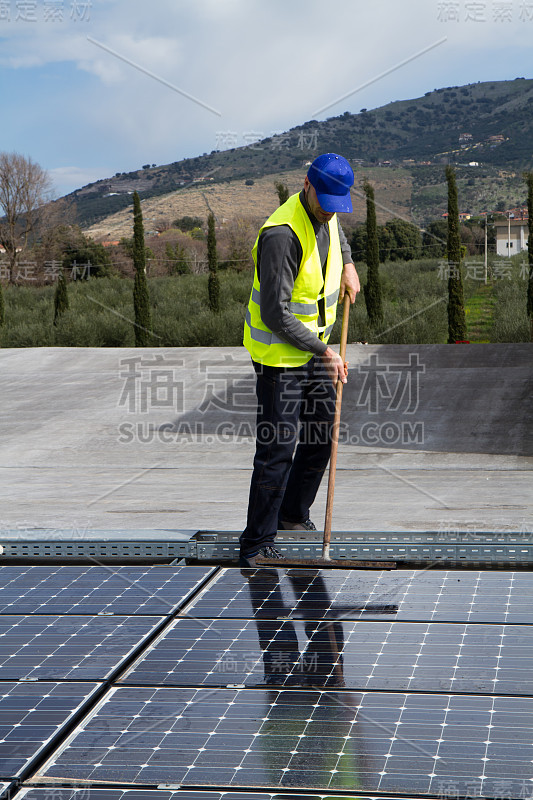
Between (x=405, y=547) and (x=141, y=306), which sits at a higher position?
(x=141, y=306)

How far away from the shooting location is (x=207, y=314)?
22109 millimetres

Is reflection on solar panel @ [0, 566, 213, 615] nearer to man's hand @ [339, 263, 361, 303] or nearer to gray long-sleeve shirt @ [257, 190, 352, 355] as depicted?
gray long-sleeve shirt @ [257, 190, 352, 355]

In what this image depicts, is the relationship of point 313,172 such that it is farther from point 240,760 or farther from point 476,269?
point 476,269

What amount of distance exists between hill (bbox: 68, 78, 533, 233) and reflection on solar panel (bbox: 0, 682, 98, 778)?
58.6 metres

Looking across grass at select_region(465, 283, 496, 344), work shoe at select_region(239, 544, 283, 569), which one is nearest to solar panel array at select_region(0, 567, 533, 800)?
work shoe at select_region(239, 544, 283, 569)

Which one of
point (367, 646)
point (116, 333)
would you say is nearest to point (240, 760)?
point (367, 646)

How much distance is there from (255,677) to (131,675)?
408 millimetres

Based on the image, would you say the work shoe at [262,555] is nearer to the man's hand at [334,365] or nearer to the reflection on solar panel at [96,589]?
the reflection on solar panel at [96,589]

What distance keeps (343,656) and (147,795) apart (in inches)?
39.3

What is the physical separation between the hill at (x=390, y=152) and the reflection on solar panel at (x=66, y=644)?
58.0 metres

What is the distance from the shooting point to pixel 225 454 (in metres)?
11.6

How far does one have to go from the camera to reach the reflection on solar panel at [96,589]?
139 inches

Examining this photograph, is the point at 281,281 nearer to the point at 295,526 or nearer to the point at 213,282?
the point at 295,526

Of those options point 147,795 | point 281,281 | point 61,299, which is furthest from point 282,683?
point 61,299
